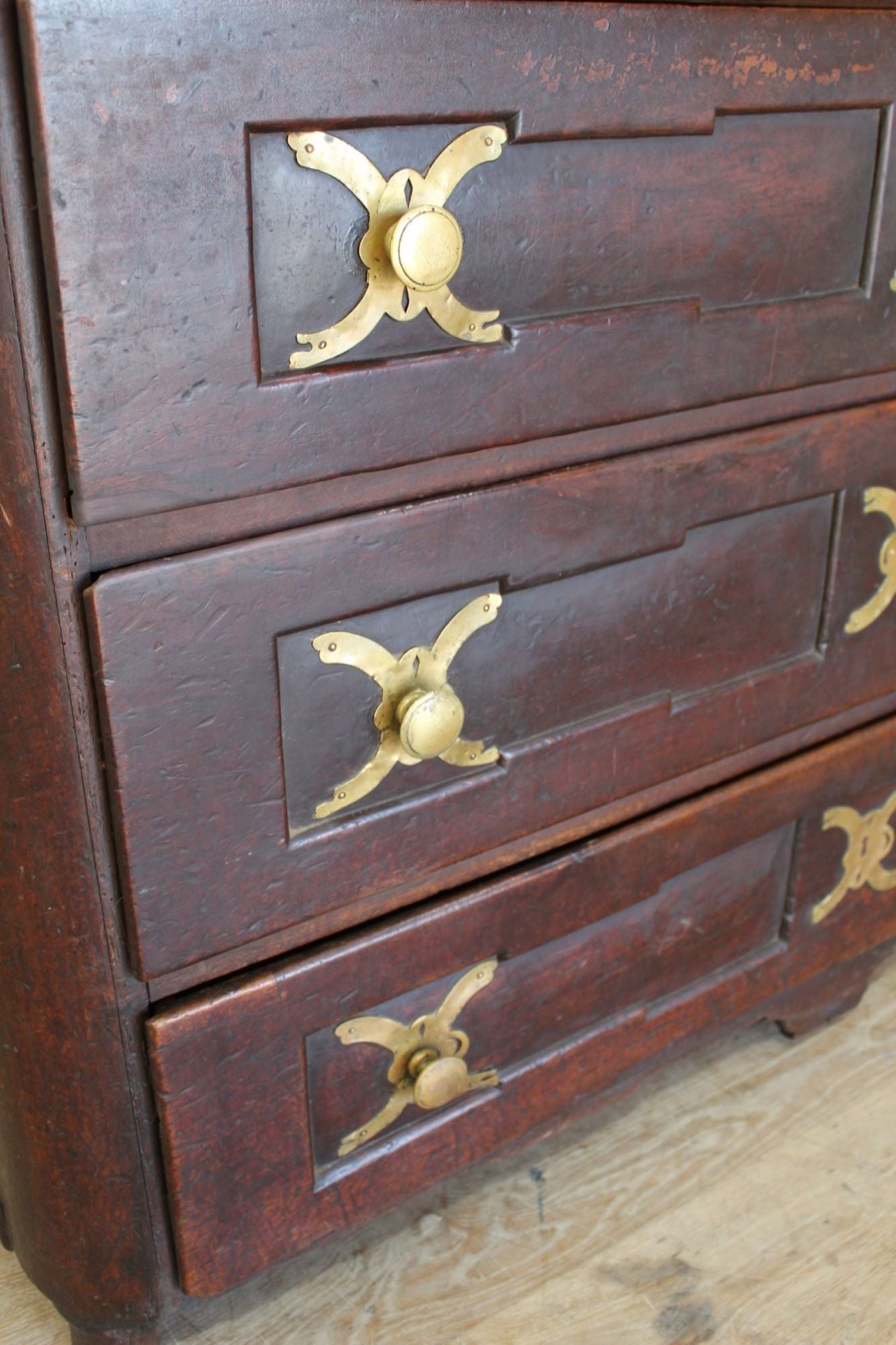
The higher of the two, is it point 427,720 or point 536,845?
point 427,720

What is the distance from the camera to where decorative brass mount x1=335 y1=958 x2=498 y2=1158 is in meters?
0.81

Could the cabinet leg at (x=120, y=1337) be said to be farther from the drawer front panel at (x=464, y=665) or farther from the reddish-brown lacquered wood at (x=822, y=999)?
the reddish-brown lacquered wood at (x=822, y=999)

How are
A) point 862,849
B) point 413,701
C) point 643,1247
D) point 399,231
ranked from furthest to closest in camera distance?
point 862,849
point 643,1247
point 413,701
point 399,231

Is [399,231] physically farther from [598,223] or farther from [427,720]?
[427,720]

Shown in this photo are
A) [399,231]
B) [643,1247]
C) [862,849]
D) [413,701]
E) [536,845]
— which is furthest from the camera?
[862,849]

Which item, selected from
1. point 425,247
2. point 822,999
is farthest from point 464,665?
point 822,999

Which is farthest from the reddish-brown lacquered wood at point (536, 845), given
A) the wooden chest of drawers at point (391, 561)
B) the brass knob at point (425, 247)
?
the brass knob at point (425, 247)

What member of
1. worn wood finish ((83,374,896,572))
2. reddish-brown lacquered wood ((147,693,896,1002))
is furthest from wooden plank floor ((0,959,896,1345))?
worn wood finish ((83,374,896,572))

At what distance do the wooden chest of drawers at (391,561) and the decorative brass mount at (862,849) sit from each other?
0.29 feet

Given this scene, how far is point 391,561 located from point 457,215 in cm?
17

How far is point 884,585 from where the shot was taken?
37.3 inches

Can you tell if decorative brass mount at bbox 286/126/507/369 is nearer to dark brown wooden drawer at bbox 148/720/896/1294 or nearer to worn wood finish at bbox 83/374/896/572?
worn wood finish at bbox 83/374/896/572

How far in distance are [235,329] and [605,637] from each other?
32 cm

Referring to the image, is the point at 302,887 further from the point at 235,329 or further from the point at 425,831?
the point at 235,329
